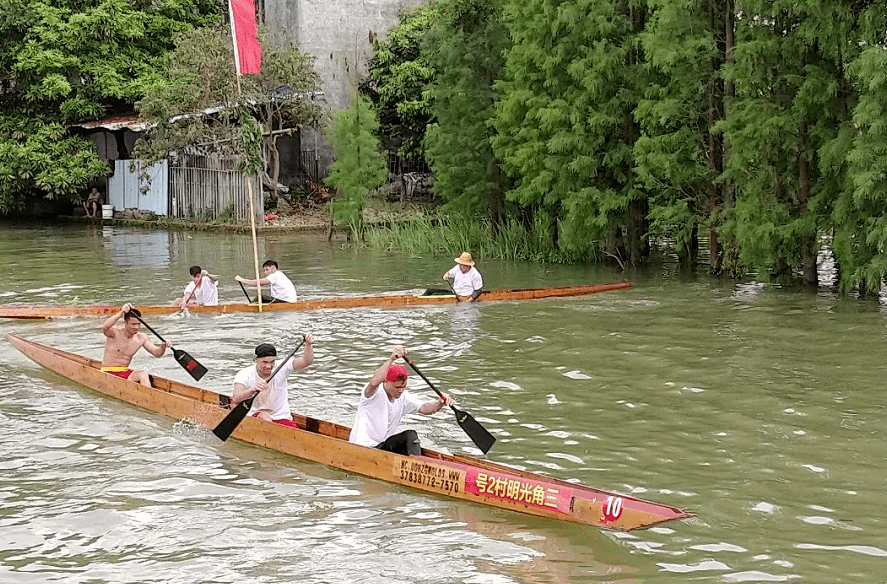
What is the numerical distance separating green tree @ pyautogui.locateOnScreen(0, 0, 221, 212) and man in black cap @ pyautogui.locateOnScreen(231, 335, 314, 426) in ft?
96.0

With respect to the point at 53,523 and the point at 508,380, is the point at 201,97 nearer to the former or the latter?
the point at 508,380

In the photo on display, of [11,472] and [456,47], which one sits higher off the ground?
[456,47]

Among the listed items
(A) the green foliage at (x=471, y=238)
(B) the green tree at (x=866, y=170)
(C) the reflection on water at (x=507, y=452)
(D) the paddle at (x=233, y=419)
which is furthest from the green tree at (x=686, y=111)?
(D) the paddle at (x=233, y=419)

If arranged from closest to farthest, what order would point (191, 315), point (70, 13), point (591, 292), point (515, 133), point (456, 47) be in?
point (191, 315) < point (591, 292) < point (515, 133) < point (456, 47) < point (70, 13)

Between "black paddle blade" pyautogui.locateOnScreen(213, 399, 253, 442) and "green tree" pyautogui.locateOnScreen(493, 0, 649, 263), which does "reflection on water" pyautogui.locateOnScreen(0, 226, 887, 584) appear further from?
"green tree" pyautogui.locateOnScreen(493, 0, 649, 263)

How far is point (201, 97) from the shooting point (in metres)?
35.2

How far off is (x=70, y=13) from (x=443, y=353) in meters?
29.6

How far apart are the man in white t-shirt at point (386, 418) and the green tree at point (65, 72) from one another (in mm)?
30589

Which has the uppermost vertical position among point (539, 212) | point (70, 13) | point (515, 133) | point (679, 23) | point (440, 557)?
point (70, 13)

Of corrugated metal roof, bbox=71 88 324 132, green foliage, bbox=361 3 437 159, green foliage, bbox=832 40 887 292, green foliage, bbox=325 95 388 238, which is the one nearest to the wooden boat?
green foliage, bbox=832 40 887 292

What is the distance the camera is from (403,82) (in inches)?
1535

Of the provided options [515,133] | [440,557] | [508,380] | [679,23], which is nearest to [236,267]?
[515,133]

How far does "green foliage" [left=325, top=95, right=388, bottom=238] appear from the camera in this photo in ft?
110

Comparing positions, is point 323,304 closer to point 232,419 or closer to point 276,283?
point 276,283
